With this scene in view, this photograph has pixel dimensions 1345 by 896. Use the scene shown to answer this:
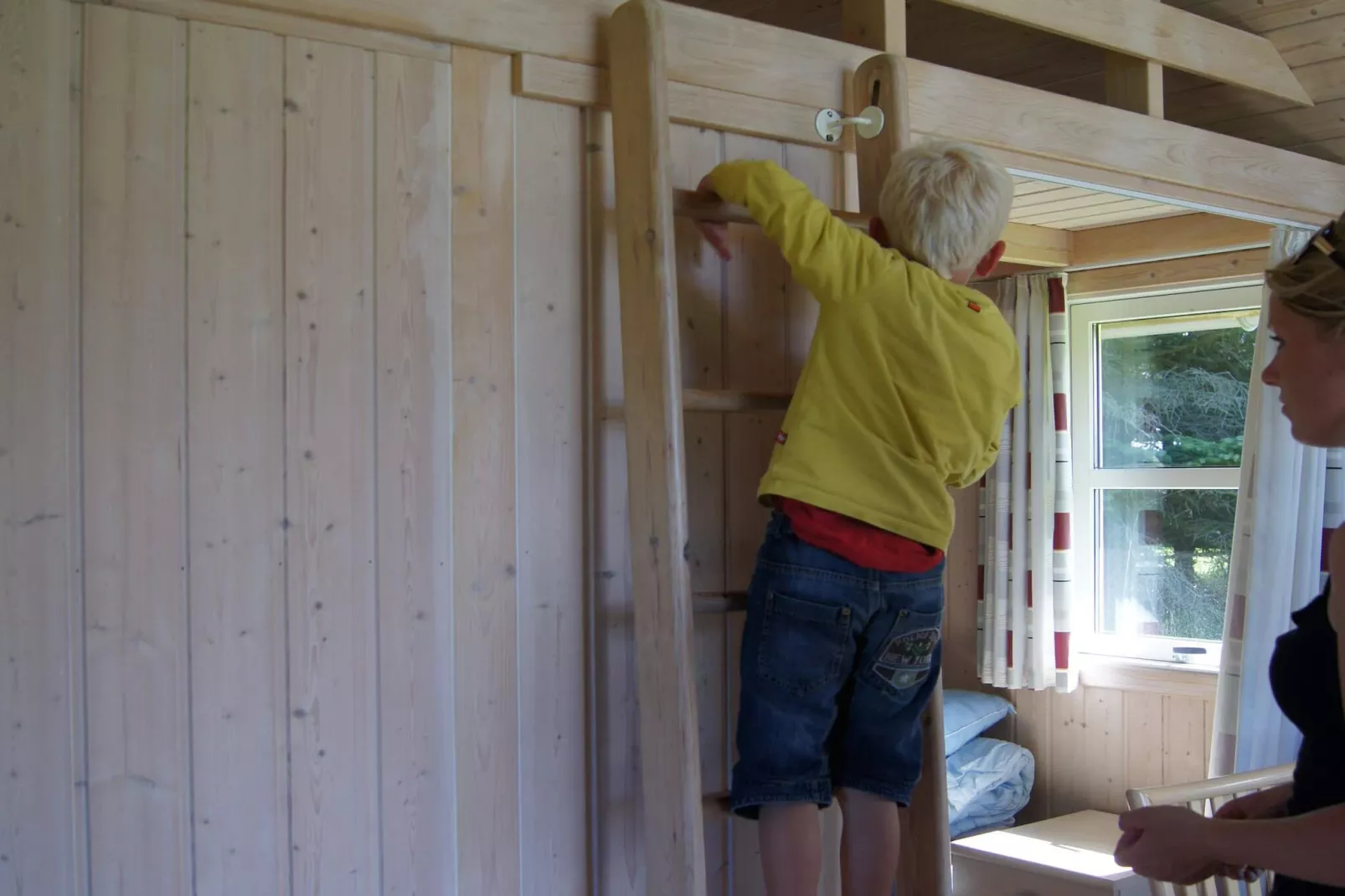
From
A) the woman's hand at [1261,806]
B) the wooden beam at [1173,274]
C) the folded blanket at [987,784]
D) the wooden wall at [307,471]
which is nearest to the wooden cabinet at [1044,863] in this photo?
the folded blanket at [987,784]

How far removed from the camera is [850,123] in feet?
6.77

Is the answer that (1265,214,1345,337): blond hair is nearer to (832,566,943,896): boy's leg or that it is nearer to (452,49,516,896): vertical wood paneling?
(832,566,943,896): boy's leg

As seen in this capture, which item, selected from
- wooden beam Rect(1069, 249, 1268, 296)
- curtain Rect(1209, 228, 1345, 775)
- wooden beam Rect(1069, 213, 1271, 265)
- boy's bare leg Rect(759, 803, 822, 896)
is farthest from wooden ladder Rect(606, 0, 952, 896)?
wooden beam Rect(1069, 249, 1268, 296)

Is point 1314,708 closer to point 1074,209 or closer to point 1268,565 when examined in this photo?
point 1268,565

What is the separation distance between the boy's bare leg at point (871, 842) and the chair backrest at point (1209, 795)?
13.7 inches

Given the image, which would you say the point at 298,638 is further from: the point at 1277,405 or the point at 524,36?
the point at 1277,405

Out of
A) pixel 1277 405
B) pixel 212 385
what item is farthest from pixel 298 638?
pixel 1277 405

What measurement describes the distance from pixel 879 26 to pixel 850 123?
0.32 m

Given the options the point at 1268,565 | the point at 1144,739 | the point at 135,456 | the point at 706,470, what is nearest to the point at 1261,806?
the point at 706,470

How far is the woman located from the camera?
946 millimetres

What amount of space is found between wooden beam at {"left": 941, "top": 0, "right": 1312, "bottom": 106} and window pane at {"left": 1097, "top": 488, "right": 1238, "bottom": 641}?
5.30 feet

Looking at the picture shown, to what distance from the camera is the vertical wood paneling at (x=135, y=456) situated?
146cm

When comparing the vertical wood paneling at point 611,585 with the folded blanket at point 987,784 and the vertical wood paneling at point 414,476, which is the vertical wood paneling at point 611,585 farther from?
the folded blanket at point 987,784

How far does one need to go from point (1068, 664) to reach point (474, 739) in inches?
129
